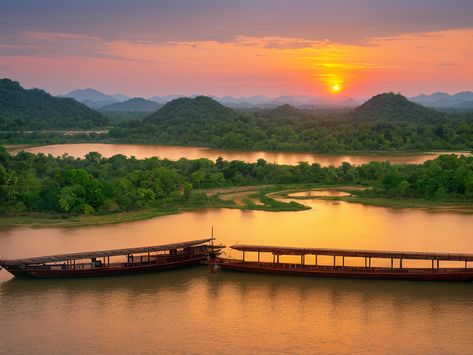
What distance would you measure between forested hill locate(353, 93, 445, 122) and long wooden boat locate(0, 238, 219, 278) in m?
81.4

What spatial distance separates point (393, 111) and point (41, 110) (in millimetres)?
58522

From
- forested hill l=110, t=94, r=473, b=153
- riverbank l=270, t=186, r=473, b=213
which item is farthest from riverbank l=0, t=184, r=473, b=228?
forested hill l=110, t=94, r=473, b=153

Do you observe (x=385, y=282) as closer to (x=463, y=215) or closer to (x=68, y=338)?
(x=68, y=338)

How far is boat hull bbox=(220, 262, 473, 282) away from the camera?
1908 centimetres

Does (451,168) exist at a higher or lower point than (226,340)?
higher

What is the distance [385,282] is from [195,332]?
264 inches

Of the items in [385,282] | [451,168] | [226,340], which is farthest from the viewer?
[451,168]

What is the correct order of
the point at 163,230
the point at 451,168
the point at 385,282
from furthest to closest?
1. the point at 451,168
2. the point at 163,230
3. the point at 385,282

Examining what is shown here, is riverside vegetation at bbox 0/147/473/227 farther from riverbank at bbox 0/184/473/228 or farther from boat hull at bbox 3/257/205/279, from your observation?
boat hull at bbox 3/257/205/279

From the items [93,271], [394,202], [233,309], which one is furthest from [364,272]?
[394,202]

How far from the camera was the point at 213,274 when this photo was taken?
20.3 metres

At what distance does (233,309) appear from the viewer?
55.4 feet

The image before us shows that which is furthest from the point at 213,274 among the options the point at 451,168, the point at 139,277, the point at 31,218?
the point at 451,168

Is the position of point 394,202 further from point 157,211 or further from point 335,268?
point 335,268
